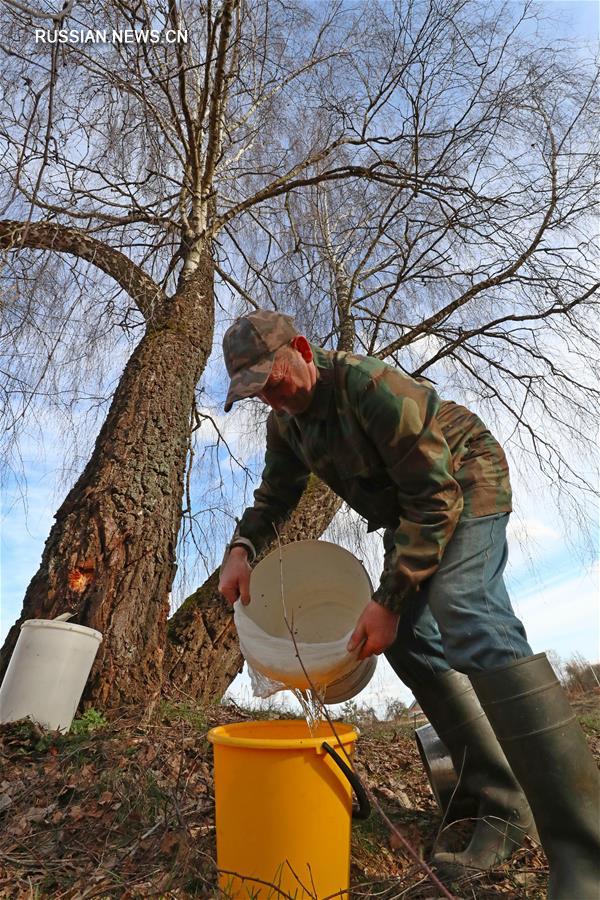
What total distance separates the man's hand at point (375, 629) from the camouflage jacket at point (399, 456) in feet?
0.11

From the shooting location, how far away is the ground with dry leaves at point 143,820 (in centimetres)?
202

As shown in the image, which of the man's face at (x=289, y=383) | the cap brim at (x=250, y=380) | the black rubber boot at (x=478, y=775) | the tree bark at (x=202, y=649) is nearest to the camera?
the cap brim at (x=250, y=380)

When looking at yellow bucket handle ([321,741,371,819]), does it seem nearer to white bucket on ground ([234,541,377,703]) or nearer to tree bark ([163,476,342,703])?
white bucket on ground ([234,541,377,703])

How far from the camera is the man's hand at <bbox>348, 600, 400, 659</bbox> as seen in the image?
1.92m

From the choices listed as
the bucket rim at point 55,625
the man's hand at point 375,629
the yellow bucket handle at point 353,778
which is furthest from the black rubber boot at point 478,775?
the bucket rim at point 55,625

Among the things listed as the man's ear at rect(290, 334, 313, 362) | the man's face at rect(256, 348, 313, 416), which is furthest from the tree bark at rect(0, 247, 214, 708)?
the man's ear at rect(290, 334, 313, 362)

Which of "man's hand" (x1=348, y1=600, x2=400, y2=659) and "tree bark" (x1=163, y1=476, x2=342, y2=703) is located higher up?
"tree bark" (x1=163, y1=476, x2=342, y2=703)

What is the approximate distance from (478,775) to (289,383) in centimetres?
155

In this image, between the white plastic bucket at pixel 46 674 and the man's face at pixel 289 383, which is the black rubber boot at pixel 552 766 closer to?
the man's face at pixel 289 383

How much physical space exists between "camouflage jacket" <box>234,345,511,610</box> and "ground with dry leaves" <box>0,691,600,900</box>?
3.06 feet

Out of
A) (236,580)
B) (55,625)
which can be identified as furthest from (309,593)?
(55,625)

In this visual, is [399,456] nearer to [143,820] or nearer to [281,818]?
[281,818]

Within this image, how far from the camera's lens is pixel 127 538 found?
383 centimetres

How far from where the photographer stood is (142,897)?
1902mm
